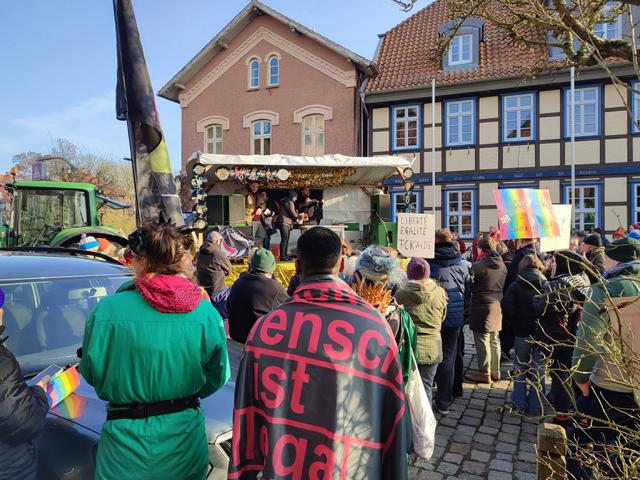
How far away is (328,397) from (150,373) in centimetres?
77

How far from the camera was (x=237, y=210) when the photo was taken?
38.9 ft

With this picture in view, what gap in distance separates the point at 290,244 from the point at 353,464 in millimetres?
9586

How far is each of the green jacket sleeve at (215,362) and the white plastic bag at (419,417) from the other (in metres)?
1.18

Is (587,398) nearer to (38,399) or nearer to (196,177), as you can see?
(38,399)

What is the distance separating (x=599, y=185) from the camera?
15984 mm

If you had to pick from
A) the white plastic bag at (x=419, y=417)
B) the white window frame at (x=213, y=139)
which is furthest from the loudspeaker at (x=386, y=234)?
the white window frame at (x=213, y=139)

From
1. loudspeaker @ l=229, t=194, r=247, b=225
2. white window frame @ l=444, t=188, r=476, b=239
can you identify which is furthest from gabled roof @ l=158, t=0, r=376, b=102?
loudspeaker @ l=229, t=194, r=247, b=225

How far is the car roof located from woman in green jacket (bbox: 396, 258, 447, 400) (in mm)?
2499

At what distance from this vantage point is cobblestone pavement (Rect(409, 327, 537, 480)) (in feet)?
12.3

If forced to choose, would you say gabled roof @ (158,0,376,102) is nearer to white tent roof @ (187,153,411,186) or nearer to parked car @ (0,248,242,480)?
white tent roof @ (187,153,411,186)

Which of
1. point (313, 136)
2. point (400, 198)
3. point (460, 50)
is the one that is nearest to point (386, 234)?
point (400, 198)

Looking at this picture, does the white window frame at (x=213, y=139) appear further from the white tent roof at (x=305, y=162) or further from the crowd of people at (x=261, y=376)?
the crowd of people at (x=261, y=376)

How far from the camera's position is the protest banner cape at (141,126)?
4.60 m

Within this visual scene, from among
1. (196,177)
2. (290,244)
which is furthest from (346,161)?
(196,177)
